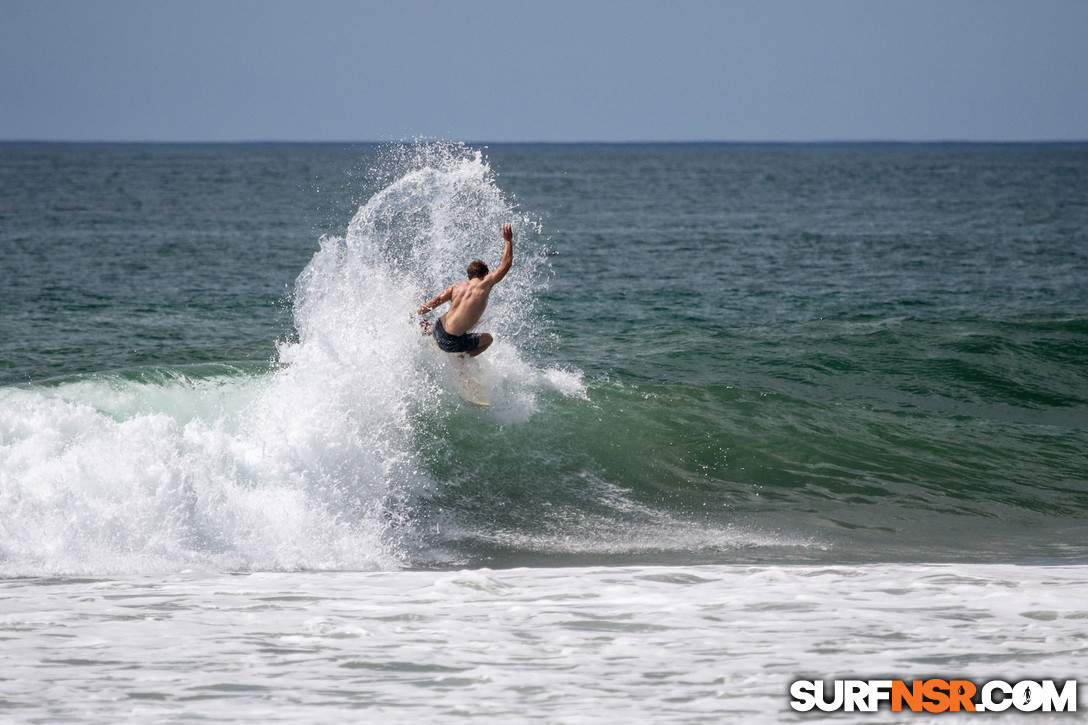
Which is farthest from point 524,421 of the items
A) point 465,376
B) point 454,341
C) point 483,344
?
point 454,341

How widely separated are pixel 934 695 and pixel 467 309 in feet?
20.2

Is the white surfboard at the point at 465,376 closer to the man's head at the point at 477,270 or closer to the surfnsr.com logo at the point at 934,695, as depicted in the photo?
the man's head at the point at 477,270

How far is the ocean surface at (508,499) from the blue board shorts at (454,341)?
0.47 meters

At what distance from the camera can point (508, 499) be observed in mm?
10031

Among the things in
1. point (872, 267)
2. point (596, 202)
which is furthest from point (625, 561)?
point (596, 202)

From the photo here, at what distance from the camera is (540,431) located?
1162 centimetres

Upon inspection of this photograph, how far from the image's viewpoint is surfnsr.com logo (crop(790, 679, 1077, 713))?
5.56 metres

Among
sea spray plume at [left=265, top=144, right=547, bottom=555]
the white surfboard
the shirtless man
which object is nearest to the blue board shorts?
the shirtless man

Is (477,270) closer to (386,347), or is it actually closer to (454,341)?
(454,341)

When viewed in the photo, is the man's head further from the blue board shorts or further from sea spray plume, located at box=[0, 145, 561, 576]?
sea spray plume, located at box=[0, 145, 561, 576]

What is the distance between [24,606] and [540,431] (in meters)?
5.75

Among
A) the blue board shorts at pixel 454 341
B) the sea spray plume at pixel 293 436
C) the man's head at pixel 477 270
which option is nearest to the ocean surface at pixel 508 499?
the sea spray plume at pixel 293 436

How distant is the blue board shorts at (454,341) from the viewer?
35.9 feet

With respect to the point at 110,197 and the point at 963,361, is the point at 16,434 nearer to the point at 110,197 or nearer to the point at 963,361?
the point at 963,361
